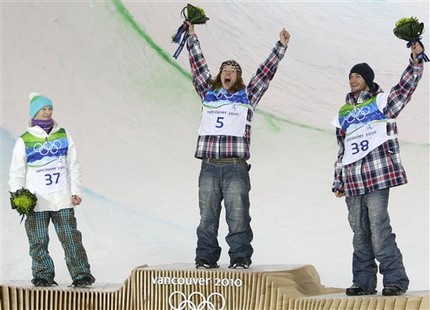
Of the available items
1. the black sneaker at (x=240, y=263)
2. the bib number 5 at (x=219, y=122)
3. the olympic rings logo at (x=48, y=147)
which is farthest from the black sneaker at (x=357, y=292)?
the olympic rings logo at (x=48, y=147)

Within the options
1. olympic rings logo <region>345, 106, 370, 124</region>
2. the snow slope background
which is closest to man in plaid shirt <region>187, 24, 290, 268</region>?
olympic rings logo <region>345, 106, 370, 124</region>

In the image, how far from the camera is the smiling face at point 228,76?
21.3 ft

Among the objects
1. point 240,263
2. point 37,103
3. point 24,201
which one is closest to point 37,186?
point 24,201

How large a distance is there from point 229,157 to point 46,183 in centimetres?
117

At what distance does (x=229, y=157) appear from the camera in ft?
21.1

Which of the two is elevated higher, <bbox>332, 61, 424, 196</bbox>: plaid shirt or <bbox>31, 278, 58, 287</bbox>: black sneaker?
<bbox>332, 61, 424, 196</bbox>: plaid shirt

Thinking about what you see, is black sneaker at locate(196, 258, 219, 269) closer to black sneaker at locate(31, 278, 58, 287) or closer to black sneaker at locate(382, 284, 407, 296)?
black sneaker at locate(31, 278, 58, 287)

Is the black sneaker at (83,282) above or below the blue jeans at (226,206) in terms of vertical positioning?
below

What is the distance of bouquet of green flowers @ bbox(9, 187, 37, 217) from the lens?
635cm

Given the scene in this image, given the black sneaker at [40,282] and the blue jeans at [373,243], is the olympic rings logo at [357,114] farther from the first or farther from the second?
the black sneaker at [40,282]

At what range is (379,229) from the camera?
5801mm

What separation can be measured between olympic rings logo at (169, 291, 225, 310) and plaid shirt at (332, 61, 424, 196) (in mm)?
Result: 1026

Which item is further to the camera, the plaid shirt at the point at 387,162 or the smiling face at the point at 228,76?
the smiling face at the point at 228,76

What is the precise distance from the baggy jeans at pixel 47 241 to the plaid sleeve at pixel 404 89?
83.8 inches
